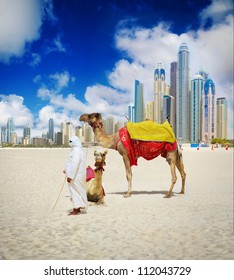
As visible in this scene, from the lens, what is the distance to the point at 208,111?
5250 mm

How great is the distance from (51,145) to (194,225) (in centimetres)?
209

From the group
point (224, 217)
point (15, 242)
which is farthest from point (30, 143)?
point (224, 217)

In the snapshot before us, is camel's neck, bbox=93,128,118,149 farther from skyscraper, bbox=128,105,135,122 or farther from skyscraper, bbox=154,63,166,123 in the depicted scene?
skyscraper, bbox=154,63,166,123

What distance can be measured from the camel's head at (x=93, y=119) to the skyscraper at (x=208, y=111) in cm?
161

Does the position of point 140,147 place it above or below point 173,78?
below

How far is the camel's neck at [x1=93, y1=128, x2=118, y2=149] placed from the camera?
469 centimetres

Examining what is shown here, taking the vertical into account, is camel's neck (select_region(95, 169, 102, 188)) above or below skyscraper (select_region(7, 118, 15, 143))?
below

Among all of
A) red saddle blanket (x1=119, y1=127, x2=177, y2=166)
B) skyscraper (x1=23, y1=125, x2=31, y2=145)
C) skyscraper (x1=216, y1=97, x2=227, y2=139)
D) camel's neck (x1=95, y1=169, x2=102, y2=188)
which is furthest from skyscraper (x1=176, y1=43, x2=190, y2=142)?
skyscraper (x1=23, y1=125, x2=31, y2=145)

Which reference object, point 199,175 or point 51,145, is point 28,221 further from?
point 199,175

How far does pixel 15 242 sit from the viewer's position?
11.4 feet

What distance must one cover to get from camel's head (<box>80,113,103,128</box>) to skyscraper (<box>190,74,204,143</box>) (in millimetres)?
1412

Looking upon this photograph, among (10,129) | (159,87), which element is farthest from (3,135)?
(159,87)

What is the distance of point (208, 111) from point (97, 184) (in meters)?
1.99

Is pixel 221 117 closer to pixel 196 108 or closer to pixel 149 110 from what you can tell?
pixel 196 108
